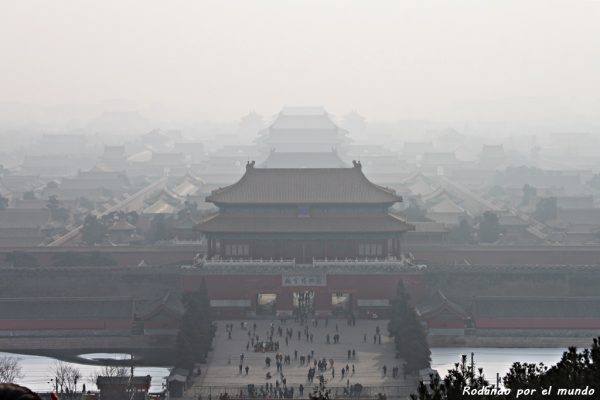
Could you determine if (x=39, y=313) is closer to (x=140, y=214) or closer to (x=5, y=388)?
(x=140, y=214)

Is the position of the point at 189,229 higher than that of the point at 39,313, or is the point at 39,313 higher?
the point at 189,229

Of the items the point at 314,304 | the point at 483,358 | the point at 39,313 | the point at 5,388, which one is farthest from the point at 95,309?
the point at 5,388

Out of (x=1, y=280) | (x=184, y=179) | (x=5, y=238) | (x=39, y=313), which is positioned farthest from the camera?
(x=184, y=179)

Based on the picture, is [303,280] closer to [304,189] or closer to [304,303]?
[304,303]

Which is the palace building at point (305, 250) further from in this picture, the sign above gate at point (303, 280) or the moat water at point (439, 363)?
the moat water at point (439, 363)

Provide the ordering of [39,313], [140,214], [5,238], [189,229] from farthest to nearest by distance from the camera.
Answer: [140,214], [5,238], [189,229], [39,313]

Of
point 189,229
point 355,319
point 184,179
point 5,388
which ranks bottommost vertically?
point 5,388

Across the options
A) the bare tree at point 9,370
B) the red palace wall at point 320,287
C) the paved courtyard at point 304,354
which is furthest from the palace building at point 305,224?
the bare tree at point 9,370

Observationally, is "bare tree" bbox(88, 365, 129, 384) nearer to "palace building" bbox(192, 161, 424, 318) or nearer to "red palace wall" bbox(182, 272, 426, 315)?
"red palace wall" bbox(182, 272, 426, 315)
